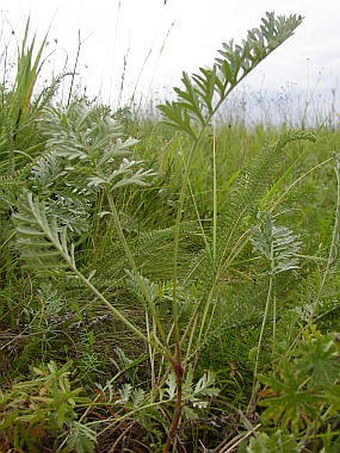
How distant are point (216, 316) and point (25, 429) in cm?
38

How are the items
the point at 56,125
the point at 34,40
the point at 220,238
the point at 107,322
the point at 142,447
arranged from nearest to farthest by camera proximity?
the point at 56,125, the point at 142,447, the point at 220,238, the point at 107,322, the point at 34,40

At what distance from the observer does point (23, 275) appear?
1443mm

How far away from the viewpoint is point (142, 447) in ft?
3.07

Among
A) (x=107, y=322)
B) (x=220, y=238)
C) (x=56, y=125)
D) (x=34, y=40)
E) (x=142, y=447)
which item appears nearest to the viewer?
(x=56, y=125)

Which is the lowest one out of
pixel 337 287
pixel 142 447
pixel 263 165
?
pixel 142 447

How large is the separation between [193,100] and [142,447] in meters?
0.59

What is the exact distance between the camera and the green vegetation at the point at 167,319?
72 centimetres

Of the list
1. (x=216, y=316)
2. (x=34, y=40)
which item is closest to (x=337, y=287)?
(x=216, y=316)

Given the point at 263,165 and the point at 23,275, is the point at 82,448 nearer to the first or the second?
the point at 263,165

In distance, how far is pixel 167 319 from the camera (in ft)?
4.52

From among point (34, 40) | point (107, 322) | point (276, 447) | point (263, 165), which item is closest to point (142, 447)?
point (276, 447)

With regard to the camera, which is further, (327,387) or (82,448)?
(82,448)

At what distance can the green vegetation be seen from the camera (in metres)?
0.72

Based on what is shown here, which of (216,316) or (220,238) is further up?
(220,238)
